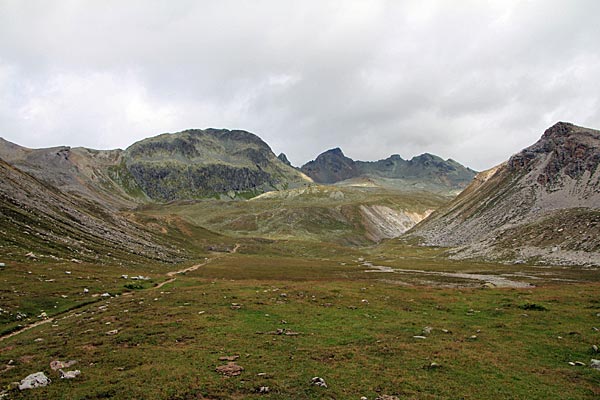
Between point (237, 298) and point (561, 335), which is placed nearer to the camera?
point (561, 335)

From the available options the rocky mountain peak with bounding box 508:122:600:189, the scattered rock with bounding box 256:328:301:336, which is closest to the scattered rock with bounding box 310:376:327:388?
the scattered rock with bounding box 256:328:301:336

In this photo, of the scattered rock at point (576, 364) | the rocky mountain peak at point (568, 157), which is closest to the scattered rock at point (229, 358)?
the scattered rock at point (576, 364)

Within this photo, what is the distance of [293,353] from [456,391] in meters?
9.39

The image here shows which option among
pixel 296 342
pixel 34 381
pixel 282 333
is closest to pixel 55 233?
pixel 282 333

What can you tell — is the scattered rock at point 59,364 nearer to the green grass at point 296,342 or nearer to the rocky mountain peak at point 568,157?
the green grass at point 296,342

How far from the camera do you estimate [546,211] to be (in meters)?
147

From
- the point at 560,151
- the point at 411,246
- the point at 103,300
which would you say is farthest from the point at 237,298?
the point at 560,151

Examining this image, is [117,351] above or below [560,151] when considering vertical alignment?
below

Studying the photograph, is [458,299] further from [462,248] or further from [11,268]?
[462,248]

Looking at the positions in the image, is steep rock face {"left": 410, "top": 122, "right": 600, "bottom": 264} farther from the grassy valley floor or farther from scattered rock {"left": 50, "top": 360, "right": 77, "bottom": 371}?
scattered rock {"left": 50, "top": 360, "right": 77, "bottom": 371}

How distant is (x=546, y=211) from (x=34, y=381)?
176 metres

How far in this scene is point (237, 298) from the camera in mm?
40125

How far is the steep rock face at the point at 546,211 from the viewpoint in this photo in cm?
11081

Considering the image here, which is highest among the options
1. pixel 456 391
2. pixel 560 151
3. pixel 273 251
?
pixel 560 151
